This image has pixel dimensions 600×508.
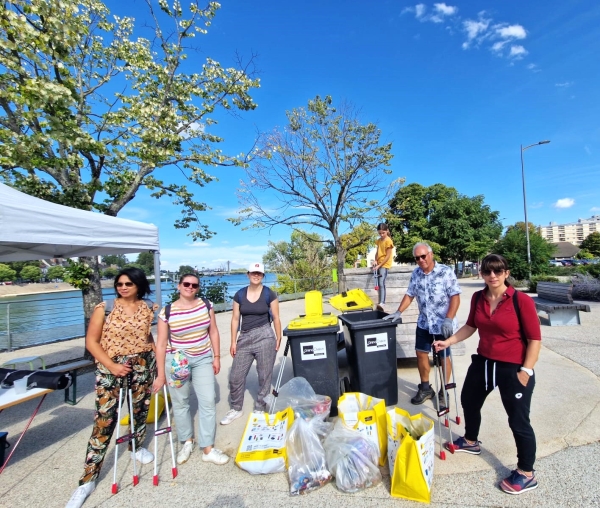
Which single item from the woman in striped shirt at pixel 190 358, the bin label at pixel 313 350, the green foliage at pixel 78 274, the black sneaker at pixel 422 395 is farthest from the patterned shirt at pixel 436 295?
the green foliage at pixel 78 274

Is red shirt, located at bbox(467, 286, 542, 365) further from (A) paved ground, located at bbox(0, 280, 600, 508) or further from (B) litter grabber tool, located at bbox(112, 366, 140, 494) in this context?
(B) litter grabber tool, located at bbox(112, 366, 140, 494)

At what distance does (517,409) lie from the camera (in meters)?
2.14

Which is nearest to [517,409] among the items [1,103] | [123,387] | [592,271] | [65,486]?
[123,387]

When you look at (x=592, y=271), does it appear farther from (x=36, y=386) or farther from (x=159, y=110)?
(x=36, y=386)

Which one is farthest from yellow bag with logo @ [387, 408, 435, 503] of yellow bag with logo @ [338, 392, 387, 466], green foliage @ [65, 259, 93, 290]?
green foliage @ [65, 259, 93, 290]

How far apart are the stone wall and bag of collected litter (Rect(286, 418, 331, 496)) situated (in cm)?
286

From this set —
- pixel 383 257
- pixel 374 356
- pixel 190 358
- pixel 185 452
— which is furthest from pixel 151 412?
pixel 383 257

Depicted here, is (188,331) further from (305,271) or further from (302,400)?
(305,271)

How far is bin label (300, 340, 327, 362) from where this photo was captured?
3.46 meters

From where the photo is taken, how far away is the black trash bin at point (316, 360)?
3.46 metres

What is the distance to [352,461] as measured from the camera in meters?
2.28

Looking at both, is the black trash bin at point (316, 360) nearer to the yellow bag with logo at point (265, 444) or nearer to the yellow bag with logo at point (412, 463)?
the yellow bag with logo at point (265, 444)

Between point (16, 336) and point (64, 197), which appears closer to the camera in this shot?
point (64, 197)

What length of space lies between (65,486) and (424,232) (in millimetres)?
32989
